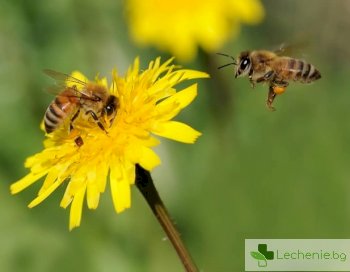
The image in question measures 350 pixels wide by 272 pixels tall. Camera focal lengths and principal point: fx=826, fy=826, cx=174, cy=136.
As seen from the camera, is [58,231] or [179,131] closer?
[179,131]

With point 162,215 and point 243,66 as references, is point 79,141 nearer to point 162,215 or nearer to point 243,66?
point 162,215

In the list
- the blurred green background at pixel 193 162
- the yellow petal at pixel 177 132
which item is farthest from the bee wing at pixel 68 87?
the blurred green background at pixel 193 162

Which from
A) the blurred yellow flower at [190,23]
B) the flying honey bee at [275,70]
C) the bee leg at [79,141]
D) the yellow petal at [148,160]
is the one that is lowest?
the yellow petal at [148,160]

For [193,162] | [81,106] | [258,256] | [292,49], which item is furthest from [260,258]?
[193,162]

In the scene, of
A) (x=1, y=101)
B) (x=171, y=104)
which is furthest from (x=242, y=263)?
(x=1, y=101)

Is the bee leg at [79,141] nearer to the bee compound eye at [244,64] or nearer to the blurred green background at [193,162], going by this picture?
the bee compound eye at [244,64]

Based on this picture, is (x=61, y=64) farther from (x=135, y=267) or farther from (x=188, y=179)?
(x=135, y=267)

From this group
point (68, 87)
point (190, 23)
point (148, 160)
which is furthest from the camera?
point (190, 23)
